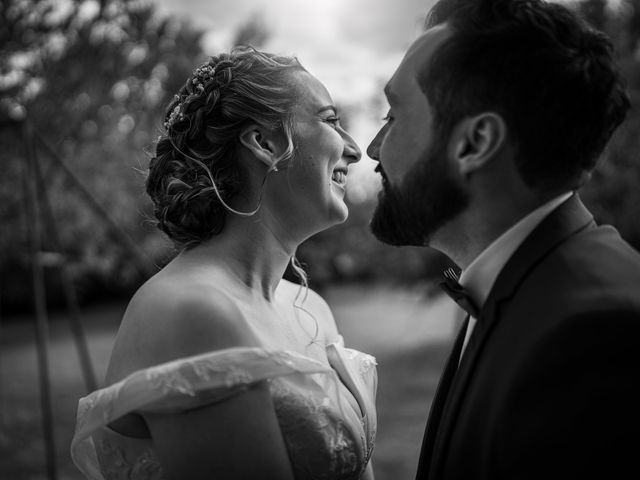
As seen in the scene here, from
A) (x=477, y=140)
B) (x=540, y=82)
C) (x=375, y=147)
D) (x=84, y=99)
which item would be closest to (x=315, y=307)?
(x=375, y=147)

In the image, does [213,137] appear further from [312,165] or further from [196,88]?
[312,165]

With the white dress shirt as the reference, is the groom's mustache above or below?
above

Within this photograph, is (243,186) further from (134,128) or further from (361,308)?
(361,308)

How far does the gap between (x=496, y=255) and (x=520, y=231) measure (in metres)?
0.09

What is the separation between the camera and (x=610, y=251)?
150 centimetres

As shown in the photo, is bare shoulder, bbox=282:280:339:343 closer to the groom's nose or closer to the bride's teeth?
the bride's teeth

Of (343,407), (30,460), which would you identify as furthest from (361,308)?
(343,407)

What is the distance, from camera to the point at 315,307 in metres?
2.73

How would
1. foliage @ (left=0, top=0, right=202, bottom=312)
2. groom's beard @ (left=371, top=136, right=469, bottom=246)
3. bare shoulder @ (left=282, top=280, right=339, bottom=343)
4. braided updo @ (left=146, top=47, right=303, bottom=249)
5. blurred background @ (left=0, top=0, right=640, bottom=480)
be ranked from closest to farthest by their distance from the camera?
groom's beard @ (left=371, top=136, right=469, bottom=246)
braided updo @ (left=146, top=47, right=303, bottom=249)
bare shoulder @ (left=282, top=280, right=339, bottom=343)
blurred background @ (left=0, top=0, right=640, bottom=480)
foliage @ (left=0, top=0, right=202, bottom=312)

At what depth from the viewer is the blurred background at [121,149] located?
22.7 feet

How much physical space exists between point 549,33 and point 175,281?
1.23m

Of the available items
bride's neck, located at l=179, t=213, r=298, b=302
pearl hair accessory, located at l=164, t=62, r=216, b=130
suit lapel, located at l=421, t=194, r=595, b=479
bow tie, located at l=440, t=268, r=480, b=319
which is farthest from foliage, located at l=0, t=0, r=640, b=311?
suit lapel, located at l=421, t=194, r=595, b=479

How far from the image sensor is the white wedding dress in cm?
181

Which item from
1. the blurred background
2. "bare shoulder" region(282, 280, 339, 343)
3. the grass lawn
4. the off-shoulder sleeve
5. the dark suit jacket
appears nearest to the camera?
the dark suit jacket
